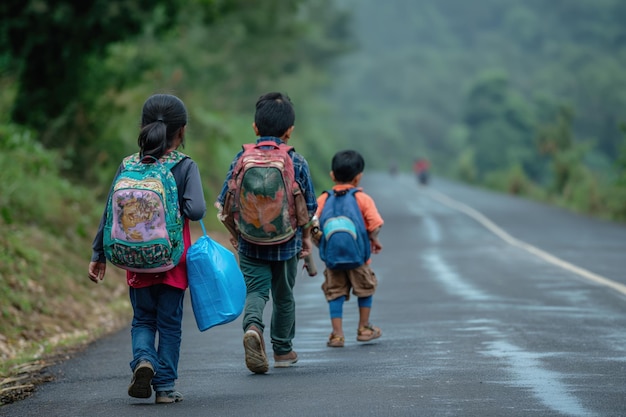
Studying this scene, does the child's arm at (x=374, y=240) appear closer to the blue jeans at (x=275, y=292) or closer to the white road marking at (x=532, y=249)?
the blue jeans at (x=275, y=292)

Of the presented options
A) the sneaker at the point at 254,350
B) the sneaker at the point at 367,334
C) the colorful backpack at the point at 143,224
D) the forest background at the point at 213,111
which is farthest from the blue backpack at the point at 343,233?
the colorful backpack at the point at 143,224

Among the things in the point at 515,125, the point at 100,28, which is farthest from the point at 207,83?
the point at 515,125

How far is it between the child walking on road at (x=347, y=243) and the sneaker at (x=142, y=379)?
2949mm

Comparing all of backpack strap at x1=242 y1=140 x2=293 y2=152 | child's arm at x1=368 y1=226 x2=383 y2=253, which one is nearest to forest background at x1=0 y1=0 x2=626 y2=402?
backpack strap at x1=242 y1=140 x2=293 y2=152

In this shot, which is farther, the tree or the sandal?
the tree

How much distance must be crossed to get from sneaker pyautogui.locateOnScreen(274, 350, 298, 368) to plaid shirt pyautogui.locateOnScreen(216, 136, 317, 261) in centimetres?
73

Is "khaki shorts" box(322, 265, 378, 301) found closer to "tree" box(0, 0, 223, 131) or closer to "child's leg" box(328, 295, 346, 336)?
"child's leg" box(328, 295, 346, 336)

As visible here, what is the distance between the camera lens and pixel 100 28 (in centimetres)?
1959

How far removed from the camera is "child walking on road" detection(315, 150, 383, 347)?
10.0 meters

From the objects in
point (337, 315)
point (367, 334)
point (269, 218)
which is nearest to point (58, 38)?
point (337, 315)

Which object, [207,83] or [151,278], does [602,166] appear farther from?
[151,278]

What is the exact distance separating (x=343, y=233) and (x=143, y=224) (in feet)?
10.7

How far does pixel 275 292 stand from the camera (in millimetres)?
8688

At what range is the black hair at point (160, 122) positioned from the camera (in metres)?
7.27
